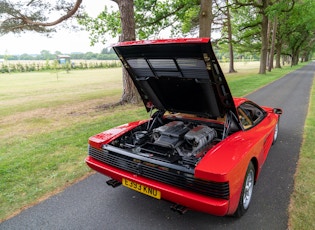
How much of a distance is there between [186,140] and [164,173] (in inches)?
31.4

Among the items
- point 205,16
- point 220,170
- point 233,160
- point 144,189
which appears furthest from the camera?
point 205,16

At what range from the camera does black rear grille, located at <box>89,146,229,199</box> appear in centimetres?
229

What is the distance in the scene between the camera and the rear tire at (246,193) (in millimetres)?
2694

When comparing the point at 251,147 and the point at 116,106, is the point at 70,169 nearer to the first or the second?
the point at 251,147

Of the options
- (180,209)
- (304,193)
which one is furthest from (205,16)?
(180,209)

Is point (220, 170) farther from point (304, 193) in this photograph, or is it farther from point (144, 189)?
point (304, 193)

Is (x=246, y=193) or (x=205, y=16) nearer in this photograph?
(x=246, y=193)

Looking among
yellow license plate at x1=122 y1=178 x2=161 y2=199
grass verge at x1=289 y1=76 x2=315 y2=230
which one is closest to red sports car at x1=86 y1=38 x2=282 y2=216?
yellow license plate at x1=122 y1=178 x2=161 y2=199

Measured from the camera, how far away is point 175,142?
10.5 ft

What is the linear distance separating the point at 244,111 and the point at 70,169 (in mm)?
3056

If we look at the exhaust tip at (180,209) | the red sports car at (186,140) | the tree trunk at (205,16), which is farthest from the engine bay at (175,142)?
the tree trunk at (205,16)

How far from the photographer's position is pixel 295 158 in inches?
172

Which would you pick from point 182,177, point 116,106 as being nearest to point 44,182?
point 182,177

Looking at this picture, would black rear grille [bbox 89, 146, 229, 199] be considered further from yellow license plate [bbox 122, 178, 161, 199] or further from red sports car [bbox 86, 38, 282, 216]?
yellow license plate [bbox 122, 178, 161, 199]
